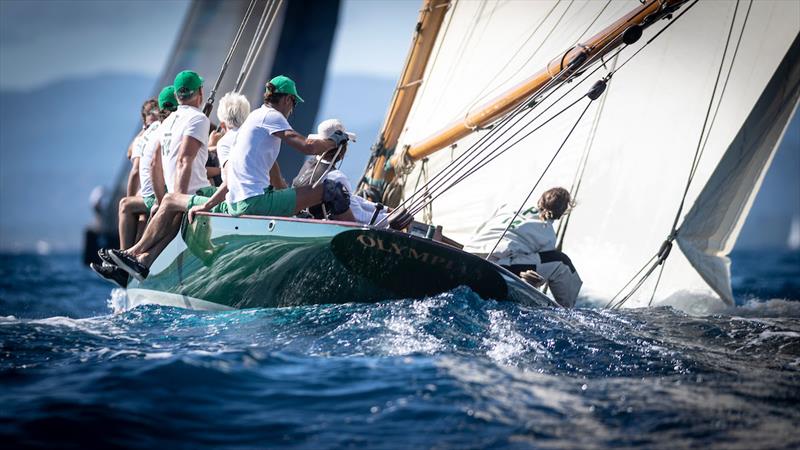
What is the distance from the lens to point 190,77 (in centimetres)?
772

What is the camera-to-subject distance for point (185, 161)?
753cm

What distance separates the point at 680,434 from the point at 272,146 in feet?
11.6

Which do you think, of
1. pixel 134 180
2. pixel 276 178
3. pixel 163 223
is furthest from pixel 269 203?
pixel 134 180

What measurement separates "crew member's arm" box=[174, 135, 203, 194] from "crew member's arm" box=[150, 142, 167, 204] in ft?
1.66

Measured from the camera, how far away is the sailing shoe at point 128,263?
764 cm

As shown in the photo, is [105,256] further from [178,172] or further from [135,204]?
[178,172]

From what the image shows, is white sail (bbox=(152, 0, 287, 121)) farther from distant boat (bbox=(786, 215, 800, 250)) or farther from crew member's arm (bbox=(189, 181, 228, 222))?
distant boat (bbox=(786, 215, 800, 250))

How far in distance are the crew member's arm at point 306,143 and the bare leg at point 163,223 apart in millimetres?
1057

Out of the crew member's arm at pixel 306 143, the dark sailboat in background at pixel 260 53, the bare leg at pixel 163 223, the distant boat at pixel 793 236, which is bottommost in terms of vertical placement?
the bare leg at pixel 163 223

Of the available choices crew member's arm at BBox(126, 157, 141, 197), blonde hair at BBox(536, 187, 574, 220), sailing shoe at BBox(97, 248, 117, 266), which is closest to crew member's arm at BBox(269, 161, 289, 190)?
sailing shoe at BBox(97, 248, 117, 266)

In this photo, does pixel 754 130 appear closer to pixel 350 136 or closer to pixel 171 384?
pixel 350 136

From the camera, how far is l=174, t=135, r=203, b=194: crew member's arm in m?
7.51

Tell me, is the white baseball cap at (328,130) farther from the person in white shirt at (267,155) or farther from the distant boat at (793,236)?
the distant boat at (793,236)

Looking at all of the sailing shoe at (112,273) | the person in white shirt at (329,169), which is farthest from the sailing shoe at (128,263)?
the person in white shirt at (329,169)
